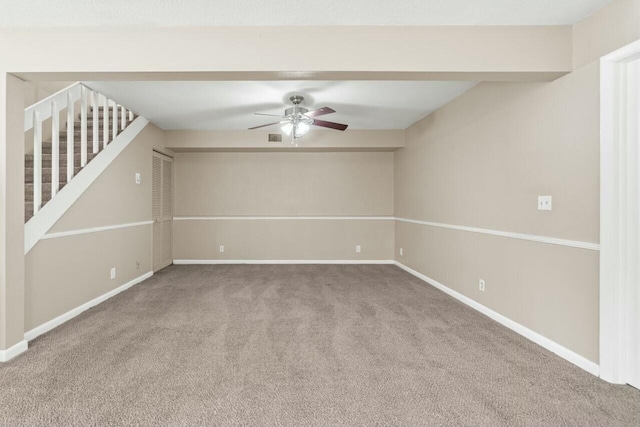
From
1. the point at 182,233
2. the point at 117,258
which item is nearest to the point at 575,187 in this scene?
the point at 117,258

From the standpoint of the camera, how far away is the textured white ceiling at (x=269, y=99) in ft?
11.1

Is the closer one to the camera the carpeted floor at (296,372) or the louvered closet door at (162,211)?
the carpeted floor at (296,372)

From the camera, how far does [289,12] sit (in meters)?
2.14

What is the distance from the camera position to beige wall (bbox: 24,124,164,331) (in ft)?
9.14

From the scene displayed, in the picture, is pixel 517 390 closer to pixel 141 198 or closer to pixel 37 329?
pixel 37 329

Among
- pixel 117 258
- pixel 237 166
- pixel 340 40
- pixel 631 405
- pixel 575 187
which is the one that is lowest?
pixel 631 405

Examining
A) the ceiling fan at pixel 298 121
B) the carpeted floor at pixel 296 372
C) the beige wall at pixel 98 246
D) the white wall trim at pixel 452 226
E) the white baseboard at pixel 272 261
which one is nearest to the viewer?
the carpeted floor at pixel 296 372

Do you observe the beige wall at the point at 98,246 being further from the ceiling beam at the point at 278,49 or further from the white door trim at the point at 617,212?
the white door trim at the point at 617,212

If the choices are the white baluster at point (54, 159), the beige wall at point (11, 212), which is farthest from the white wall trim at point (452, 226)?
the beige wall at point (11, 212)

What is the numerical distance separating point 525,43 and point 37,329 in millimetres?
4467

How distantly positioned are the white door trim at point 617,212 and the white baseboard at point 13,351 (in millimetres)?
4042

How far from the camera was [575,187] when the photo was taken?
7.39 ft

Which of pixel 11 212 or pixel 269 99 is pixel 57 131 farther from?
pixel 269 99

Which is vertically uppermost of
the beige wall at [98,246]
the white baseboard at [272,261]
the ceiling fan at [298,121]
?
the ceiling fan at [298,121]
